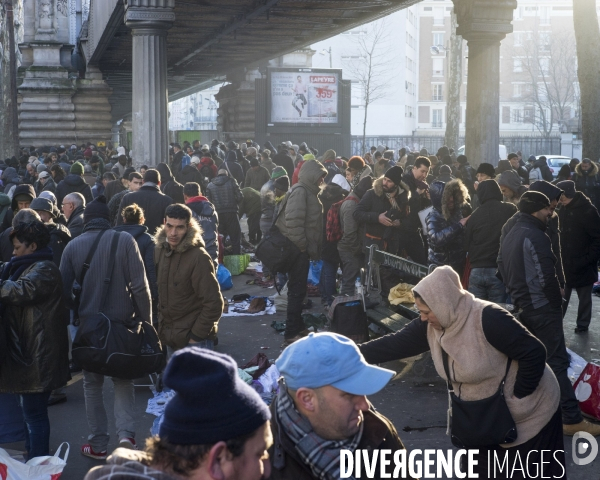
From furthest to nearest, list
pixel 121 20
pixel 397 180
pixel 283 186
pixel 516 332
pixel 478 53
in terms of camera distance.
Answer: pixel 121 20, pixel 478 53, pixel 283 186, pixel 397 180, pixel 516 332

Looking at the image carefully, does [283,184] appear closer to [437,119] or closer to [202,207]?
[202,207]

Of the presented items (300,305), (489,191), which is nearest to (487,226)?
(489,191)

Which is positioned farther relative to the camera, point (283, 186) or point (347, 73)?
point (347, 73)

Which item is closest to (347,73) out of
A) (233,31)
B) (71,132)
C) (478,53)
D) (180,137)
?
(180,137)

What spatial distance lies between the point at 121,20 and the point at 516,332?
20.9m

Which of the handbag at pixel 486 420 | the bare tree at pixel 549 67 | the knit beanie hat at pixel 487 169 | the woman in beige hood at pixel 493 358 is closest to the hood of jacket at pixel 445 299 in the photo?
the woman in beige hood at pixel 493 358

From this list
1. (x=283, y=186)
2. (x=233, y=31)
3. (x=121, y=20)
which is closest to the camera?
(x=283, y=186)

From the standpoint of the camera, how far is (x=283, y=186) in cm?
1256

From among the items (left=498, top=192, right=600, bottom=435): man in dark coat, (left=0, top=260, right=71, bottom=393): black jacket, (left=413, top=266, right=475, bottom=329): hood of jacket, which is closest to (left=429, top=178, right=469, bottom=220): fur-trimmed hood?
(left=498, top=192, right=600, bottom=435): man in dark coat

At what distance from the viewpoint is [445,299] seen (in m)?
4.08

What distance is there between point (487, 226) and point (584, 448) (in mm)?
2575

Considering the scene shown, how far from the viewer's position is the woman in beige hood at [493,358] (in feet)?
13.2

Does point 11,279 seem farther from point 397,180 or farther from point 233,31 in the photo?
point 233,31

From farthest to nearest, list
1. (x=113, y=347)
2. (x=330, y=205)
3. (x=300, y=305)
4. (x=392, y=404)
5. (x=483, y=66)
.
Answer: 1. (x=483, y=66)
2. (x=330, y=205)
3. (x=300, y=305)
4. (x=392, y=404)
5. (x=113, y=347)
